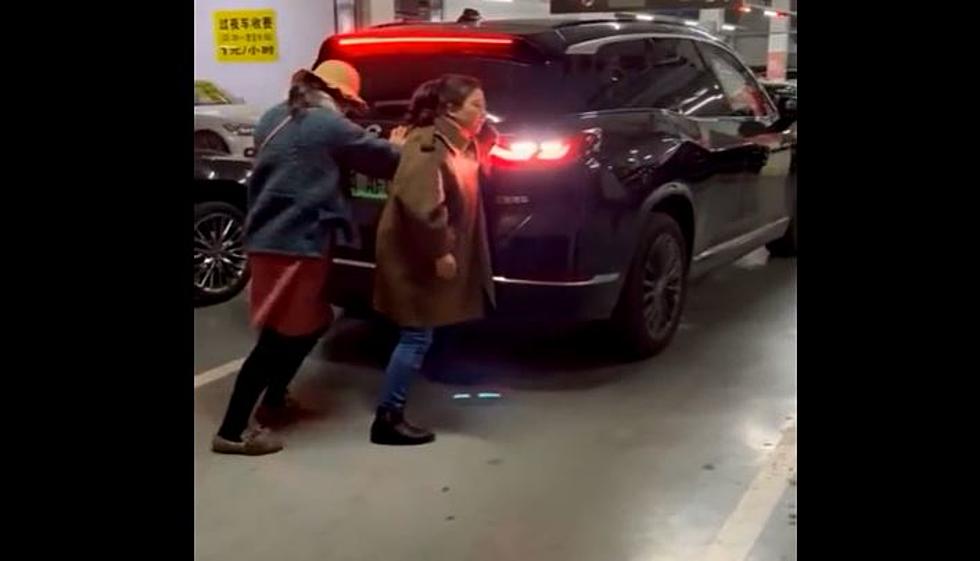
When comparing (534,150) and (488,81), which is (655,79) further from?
(534,150)

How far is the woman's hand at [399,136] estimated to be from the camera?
447 centimetres

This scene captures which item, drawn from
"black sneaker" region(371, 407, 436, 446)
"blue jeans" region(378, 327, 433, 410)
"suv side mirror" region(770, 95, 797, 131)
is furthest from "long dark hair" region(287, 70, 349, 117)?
"suv side mirror" region(770, 95, 797, 131)

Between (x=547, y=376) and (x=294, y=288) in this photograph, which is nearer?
(x=294, y=288)

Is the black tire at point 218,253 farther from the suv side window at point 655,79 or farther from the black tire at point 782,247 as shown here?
the black tire at point 782,247

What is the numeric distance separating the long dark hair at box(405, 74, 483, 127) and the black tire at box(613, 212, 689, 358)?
4.29 ft

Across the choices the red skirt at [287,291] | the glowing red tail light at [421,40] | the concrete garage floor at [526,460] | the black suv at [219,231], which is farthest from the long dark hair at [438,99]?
the black suv at [219,231]

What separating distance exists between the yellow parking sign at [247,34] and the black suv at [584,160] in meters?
6.28
